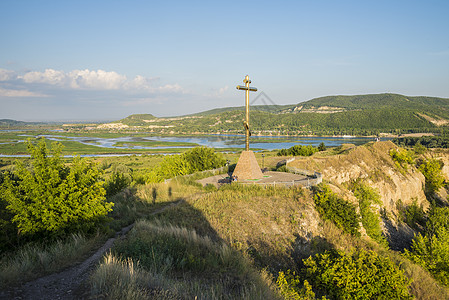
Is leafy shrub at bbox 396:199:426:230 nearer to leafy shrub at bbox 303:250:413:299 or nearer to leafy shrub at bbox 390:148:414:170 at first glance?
leafy shrub at bbox 390:148:414:170

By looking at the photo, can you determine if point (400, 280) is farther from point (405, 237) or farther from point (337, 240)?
point (405, 237)

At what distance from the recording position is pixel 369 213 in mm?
21859

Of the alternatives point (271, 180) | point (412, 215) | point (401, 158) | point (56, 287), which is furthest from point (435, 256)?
point (56, 287)

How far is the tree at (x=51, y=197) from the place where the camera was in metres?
8.81

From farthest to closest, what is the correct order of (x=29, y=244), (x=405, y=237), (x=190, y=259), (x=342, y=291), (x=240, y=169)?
(x=405, y=237) → (x=240, y=169) → (x=342, y=291) → (x=29, y=244) → (x=190, y=259)

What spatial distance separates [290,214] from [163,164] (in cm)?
1901

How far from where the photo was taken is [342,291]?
9.82 meters

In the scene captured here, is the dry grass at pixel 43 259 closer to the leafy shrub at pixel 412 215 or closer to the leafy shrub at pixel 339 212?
the leafy shrub at pixel 339 212

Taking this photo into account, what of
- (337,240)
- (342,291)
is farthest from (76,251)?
(337,240)

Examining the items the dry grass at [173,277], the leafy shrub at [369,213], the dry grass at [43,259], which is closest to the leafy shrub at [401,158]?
the leafy shrub at [369,213]

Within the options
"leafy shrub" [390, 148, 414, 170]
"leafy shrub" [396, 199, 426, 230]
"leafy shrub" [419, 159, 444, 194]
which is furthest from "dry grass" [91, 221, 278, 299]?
"leafy shrub" [419, 159, 444, 194]

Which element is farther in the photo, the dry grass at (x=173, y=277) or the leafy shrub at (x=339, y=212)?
the leafy shrub at (x=339, y=212)

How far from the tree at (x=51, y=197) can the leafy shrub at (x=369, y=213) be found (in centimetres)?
1820

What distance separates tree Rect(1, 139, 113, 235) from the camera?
881 cm
